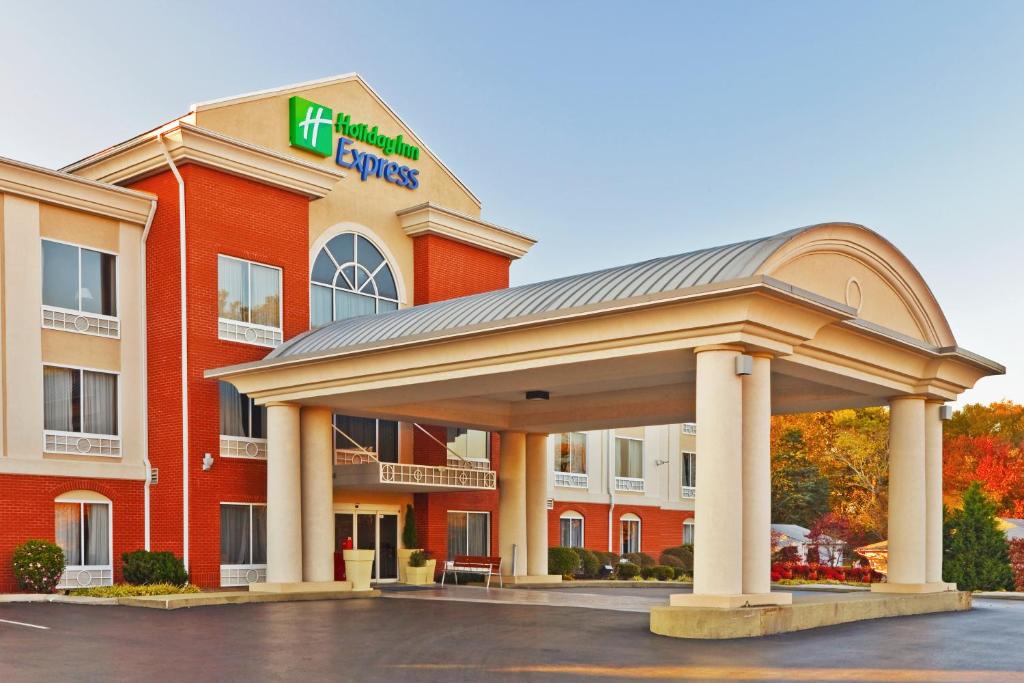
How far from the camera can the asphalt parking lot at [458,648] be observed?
41.9 feet

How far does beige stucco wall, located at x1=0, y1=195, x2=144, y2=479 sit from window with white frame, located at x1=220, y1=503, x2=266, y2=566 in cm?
231

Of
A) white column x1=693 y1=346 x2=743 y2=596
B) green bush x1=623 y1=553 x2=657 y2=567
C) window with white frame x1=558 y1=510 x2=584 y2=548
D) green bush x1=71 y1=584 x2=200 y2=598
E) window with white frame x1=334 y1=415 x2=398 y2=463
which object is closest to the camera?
white column x1=693 y1=346 x2=743 y2=596

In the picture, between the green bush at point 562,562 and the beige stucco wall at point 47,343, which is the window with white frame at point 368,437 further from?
the green bush at point 562,562

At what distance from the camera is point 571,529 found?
4350 centimetres

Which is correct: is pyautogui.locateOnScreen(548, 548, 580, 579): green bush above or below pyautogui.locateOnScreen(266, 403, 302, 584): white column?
below

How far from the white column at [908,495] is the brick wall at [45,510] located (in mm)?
16973

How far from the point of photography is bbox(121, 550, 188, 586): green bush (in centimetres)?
2577

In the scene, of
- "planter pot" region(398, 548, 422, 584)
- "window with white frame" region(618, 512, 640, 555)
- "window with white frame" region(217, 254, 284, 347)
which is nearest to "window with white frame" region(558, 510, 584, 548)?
"window with white frame" region(618, 512, 640, 555)

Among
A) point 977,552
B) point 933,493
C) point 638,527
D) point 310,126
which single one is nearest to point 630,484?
point 638,527

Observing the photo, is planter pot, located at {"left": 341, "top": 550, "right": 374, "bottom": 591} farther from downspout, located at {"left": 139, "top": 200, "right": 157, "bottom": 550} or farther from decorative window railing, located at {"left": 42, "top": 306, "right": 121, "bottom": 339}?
decorative window railing, located at {"left": 42, "top": 306, "right": 121, "bottom": 339}

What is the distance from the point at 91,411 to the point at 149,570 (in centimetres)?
412

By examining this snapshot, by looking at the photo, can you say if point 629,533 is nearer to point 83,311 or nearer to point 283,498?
point 283,498

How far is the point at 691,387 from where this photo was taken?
24.6 metres

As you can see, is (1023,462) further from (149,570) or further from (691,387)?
(149,570)
